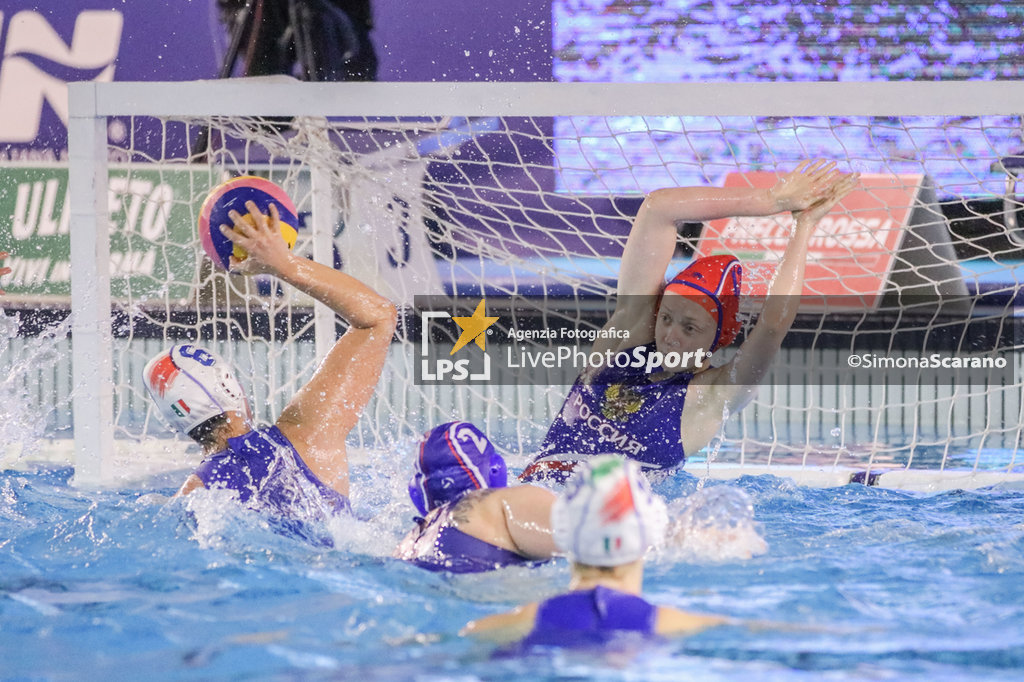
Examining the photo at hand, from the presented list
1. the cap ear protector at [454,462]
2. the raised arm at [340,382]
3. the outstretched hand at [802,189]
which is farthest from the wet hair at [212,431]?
the outstretched hand at [802,189]

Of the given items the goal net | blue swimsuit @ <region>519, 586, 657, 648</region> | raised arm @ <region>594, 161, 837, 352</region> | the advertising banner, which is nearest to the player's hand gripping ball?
raised arm @ <region>594, 161, 837, 352</region>

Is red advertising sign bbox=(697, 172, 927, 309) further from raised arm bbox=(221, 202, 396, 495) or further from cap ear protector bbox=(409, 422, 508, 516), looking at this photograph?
cap ear protector bbox=(409, 422, 508, 516)

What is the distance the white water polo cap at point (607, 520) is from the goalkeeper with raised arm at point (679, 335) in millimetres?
1330

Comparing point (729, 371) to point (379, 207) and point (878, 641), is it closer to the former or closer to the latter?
point (878, 641)

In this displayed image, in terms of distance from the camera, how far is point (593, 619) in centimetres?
202

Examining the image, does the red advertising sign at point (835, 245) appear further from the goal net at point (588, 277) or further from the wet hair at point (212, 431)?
the wet hair at point (212, 431)

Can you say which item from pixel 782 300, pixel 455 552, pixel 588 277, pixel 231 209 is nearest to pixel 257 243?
pixel 231 209

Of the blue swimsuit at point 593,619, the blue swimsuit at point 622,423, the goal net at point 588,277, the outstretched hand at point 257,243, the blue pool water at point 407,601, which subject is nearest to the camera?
the blue swimsuit at point 593,619

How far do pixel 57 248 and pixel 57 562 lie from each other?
4.76m

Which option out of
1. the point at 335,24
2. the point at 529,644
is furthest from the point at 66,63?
the point at 529,644

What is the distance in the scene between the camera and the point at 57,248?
7.33 m

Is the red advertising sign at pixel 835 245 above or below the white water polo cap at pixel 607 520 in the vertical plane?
above

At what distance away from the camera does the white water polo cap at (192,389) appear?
3.04 m

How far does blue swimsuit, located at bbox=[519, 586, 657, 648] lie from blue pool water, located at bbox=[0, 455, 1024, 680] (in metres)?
0.04
